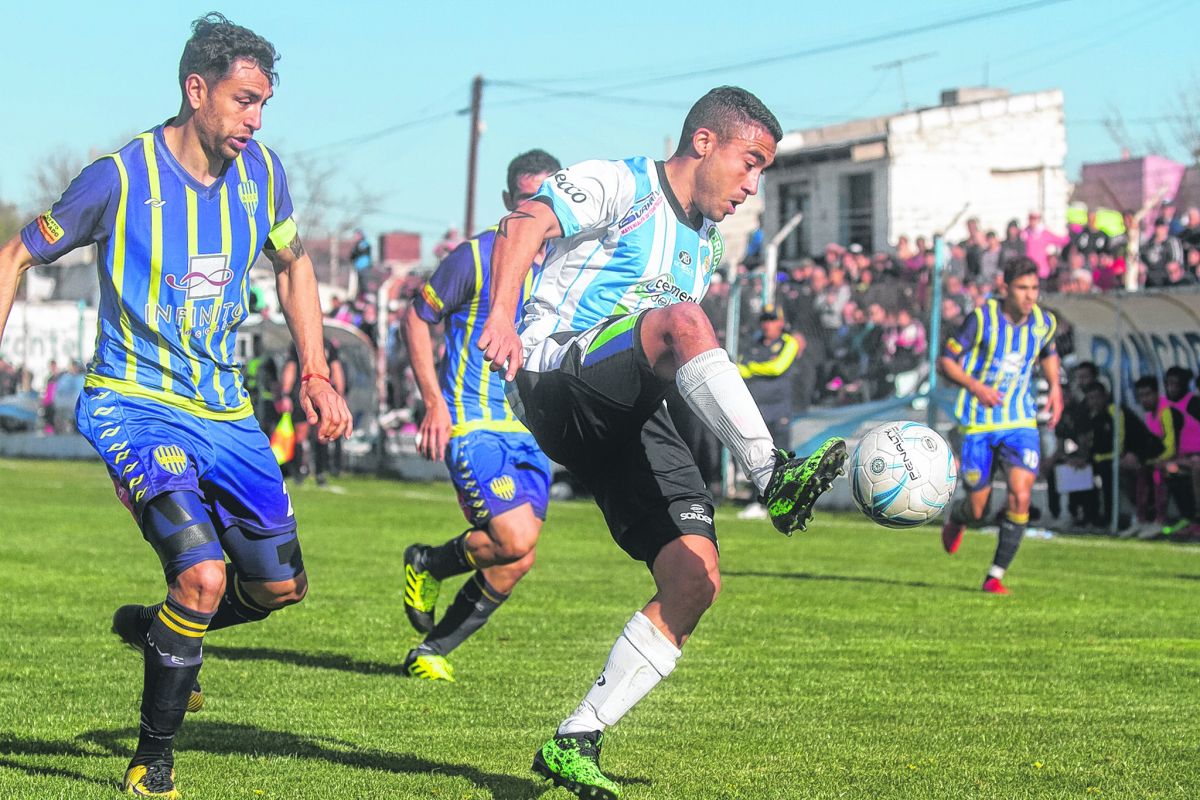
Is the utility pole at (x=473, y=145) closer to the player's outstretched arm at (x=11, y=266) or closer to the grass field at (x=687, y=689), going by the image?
the grass field at (x=687, y=689)

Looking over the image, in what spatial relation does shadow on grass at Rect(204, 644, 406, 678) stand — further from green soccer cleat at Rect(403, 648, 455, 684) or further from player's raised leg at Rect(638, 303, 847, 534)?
player's raised leg at Rect(638, 303, 847, 534)

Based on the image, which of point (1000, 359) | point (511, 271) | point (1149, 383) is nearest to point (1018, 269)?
point (1000, 359)

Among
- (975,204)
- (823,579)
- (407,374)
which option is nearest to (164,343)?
(823,579)

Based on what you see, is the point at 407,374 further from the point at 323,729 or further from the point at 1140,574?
the point at 323,729

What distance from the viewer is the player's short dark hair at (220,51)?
5492mm

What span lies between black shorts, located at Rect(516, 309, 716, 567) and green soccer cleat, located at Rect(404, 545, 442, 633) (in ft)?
9.86

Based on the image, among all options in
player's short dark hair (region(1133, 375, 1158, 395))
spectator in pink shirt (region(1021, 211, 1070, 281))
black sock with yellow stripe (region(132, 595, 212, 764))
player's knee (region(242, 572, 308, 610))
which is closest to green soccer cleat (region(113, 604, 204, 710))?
player's knee (region(242, 572, 308, 610))

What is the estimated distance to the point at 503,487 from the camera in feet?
26.2

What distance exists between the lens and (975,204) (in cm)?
4291

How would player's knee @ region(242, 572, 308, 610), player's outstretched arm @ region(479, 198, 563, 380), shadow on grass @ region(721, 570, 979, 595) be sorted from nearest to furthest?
player's outstretched arm @ region(479, 198, 563, 380) → player's knee @ region(242, 572, 308, 610) → shadow on grass @ region(721, 570, 979, 595)

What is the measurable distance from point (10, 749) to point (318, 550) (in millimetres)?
8554

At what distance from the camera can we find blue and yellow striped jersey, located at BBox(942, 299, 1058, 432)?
38.6ft

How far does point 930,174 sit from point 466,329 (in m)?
35.0

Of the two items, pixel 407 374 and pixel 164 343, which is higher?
pixel 407 374
